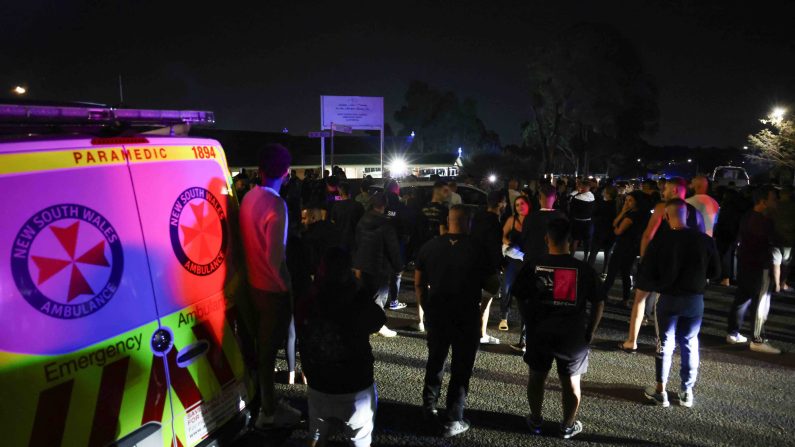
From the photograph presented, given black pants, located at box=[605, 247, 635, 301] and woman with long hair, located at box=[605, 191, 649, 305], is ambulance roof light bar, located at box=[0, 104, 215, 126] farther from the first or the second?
black pants, located at box=[605, 247, 635, 301]

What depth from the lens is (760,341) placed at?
6125 mm

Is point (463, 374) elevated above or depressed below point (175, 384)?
below

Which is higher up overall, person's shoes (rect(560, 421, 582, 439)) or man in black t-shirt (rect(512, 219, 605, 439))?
man in black t-shirt (rect(512, 219, 605, 439))

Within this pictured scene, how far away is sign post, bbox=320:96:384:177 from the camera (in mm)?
29230

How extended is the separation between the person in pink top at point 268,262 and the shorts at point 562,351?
183cm

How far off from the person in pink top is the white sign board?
85.5 feet

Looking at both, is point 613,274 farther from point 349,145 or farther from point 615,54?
point 349,145

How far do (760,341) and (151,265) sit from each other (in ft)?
21.7

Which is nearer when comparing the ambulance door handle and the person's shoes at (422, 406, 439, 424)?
the ambulance door handle

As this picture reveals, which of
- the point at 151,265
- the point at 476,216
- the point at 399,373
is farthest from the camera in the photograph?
the point at 476,216

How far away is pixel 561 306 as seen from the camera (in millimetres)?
3773

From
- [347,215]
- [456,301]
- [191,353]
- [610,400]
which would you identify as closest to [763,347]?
[610,400]

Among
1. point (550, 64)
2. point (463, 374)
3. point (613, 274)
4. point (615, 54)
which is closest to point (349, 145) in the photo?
point (550, 64)

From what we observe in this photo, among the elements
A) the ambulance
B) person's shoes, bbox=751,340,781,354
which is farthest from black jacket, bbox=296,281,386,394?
person's shoes, bbox=751,340,781,354
